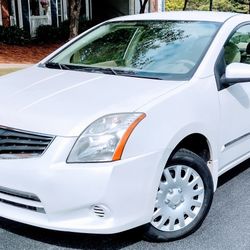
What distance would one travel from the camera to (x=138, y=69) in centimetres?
412

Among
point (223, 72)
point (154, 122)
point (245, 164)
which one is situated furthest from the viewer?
point (245, 164)

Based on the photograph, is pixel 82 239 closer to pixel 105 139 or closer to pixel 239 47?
pixel 105 139

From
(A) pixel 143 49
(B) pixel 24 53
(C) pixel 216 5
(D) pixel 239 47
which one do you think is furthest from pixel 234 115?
(C) pixel 216 5

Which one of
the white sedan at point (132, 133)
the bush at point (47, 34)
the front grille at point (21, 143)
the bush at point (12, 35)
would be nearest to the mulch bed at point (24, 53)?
the bush at point (12, 35)

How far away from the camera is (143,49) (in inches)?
174

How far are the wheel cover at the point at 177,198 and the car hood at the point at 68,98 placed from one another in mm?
576

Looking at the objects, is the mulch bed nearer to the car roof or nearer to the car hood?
the car roof

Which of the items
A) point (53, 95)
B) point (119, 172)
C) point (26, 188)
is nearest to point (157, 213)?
point (119, 172)

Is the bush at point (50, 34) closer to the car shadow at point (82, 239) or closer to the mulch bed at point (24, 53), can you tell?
the mulch bed at point (24, 53)

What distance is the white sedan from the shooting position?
122 inches

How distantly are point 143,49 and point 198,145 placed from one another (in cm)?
110

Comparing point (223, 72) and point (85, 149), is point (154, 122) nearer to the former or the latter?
point (85, 149)

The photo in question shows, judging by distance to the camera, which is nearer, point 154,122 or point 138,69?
point 154,122

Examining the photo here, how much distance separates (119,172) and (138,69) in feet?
4.28
